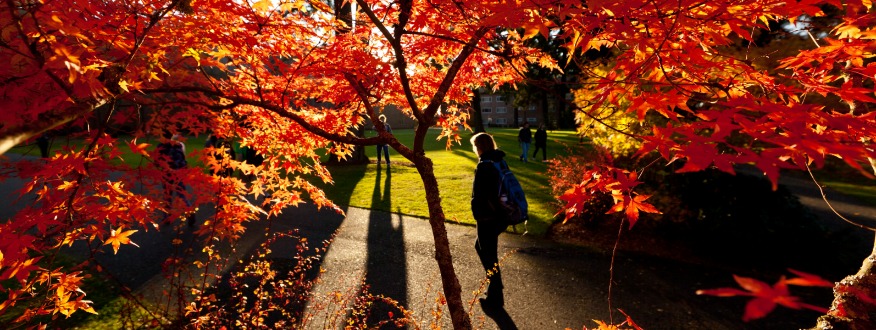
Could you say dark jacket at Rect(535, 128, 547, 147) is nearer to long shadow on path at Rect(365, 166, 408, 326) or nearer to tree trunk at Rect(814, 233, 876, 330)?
long shadow on path at Rect(365, 166, 408, 326)

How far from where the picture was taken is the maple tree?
1723mm

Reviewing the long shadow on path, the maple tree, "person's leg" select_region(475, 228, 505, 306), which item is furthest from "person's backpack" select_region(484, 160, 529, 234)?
the long shadow on path

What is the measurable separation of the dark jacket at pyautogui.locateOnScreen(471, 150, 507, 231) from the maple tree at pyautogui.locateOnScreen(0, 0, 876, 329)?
88 centimetres

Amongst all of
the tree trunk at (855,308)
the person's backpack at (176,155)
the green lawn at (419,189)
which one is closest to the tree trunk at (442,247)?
the tree trunk at (855,308)

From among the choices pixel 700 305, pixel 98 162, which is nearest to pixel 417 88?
pixel 98 162

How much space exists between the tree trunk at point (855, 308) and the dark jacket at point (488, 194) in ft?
7.68

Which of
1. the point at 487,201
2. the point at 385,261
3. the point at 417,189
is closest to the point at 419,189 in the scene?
the point at 417,189

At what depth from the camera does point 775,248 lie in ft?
16.6

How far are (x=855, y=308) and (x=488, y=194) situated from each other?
251 centimetres

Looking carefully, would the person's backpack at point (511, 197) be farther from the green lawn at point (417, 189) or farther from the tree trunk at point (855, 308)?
the green lawn at point (417, 189)

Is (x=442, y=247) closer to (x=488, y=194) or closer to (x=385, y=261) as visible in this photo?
(x=488, y=194)

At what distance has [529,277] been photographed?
501cm

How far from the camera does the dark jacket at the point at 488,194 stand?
378 cm

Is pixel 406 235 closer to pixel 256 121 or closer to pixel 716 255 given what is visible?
pixel 256 121
